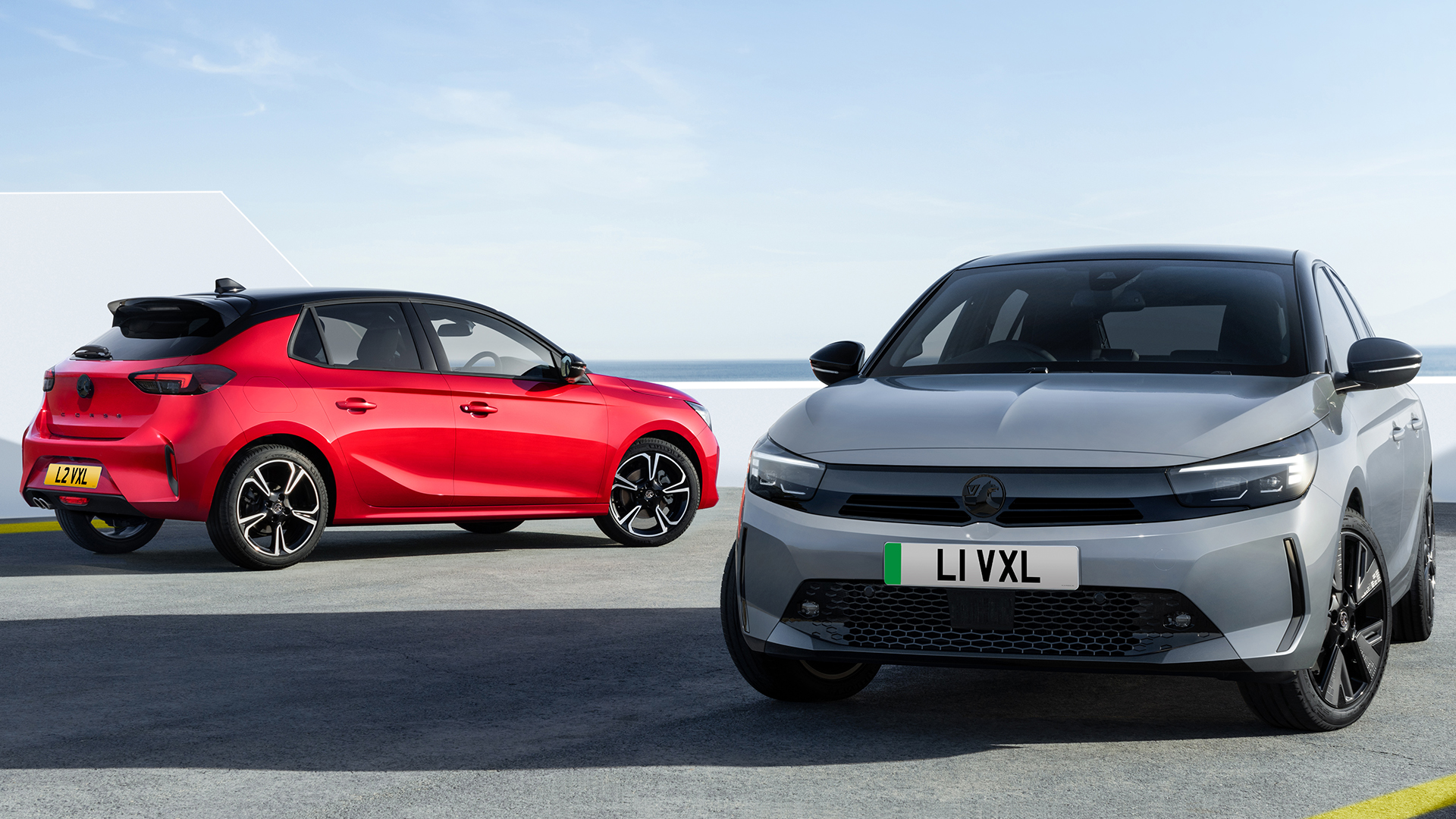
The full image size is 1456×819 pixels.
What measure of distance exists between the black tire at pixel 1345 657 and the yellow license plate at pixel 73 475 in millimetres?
6382

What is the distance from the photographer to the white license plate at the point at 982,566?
3.92 m

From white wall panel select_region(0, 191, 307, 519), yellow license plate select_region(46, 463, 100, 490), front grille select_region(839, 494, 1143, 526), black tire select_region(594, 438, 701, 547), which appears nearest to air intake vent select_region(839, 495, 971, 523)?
front grille select_region(839, 494, 1143, 526)

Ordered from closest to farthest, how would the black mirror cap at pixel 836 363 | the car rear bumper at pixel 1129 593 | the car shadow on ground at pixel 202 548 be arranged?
the car rear bumper at pixel 1129 593 < the black mirror cap at pixel 836 363 < the car shadow on ground at pixel 202 548

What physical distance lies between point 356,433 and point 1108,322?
490 centimetres

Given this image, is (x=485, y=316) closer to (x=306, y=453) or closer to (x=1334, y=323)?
(x=306, y=453)

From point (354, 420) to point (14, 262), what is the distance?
8.12 m

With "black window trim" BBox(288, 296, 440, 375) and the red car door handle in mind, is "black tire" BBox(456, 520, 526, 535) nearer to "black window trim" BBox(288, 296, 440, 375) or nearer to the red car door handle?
"black window trim" BBox(288, 296, 440, 375)

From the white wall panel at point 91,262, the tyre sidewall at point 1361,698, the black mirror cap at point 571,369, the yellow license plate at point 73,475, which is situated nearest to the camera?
the tyre sidewall at point 1361,698

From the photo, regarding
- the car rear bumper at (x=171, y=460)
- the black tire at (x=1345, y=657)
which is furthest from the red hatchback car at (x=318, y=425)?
the black tire at (x=1345, y=657)

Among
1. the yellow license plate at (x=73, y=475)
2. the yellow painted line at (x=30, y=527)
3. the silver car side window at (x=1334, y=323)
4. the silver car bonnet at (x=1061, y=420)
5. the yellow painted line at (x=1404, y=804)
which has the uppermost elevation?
the silver car side window at (x=1334, y=323)

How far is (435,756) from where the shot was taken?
4227 millimetres

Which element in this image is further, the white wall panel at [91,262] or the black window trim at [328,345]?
the white wall panel at [91,262]

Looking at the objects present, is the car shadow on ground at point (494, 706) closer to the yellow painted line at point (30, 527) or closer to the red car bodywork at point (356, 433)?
the red car bodywork at point (356, 433)

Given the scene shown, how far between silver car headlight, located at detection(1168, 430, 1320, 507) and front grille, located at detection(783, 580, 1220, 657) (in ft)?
0.97
